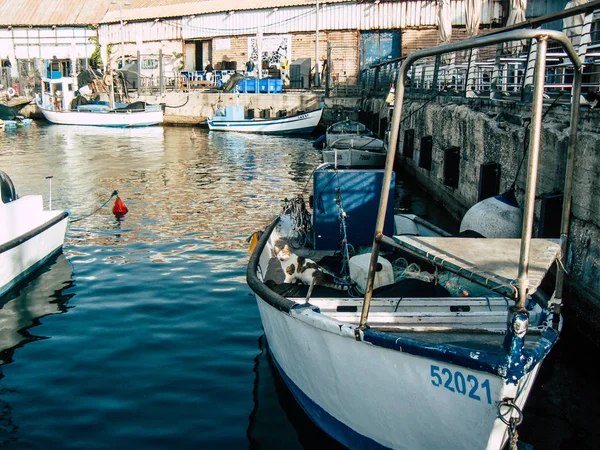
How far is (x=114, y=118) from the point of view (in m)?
40.8

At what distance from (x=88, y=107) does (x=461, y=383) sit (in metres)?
42.3

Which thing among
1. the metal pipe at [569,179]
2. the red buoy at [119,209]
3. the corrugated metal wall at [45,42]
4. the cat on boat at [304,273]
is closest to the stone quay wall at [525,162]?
the metal pipe at [569,179]

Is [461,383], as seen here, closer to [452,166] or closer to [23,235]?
[23,235]

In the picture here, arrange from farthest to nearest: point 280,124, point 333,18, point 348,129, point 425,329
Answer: point 333,18
point 280,124
point 348,129
point 425,329

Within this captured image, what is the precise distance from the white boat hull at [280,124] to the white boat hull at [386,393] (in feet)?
99.4

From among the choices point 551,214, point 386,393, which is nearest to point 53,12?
point 551,214

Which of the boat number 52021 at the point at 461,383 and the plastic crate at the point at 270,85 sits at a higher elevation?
the plastic crate at the point at 270,85

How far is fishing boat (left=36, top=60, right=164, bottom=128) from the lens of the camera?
40906mm

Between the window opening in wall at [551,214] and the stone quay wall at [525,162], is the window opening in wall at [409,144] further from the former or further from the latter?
the window opening in wall at [551,214]

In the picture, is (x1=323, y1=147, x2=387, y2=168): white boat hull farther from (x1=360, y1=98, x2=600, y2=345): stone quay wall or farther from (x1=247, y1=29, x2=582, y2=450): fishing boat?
(x1=247, y1=29, x2=582, y2=450): fishing boat

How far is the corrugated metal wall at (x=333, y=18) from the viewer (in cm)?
3769

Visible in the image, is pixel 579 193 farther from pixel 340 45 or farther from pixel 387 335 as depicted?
pixel 340 45

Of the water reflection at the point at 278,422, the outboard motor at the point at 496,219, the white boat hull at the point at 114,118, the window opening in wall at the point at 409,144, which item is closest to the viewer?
the water reflection at the point at 278,422

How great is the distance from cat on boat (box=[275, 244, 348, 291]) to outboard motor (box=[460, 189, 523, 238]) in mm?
2508
